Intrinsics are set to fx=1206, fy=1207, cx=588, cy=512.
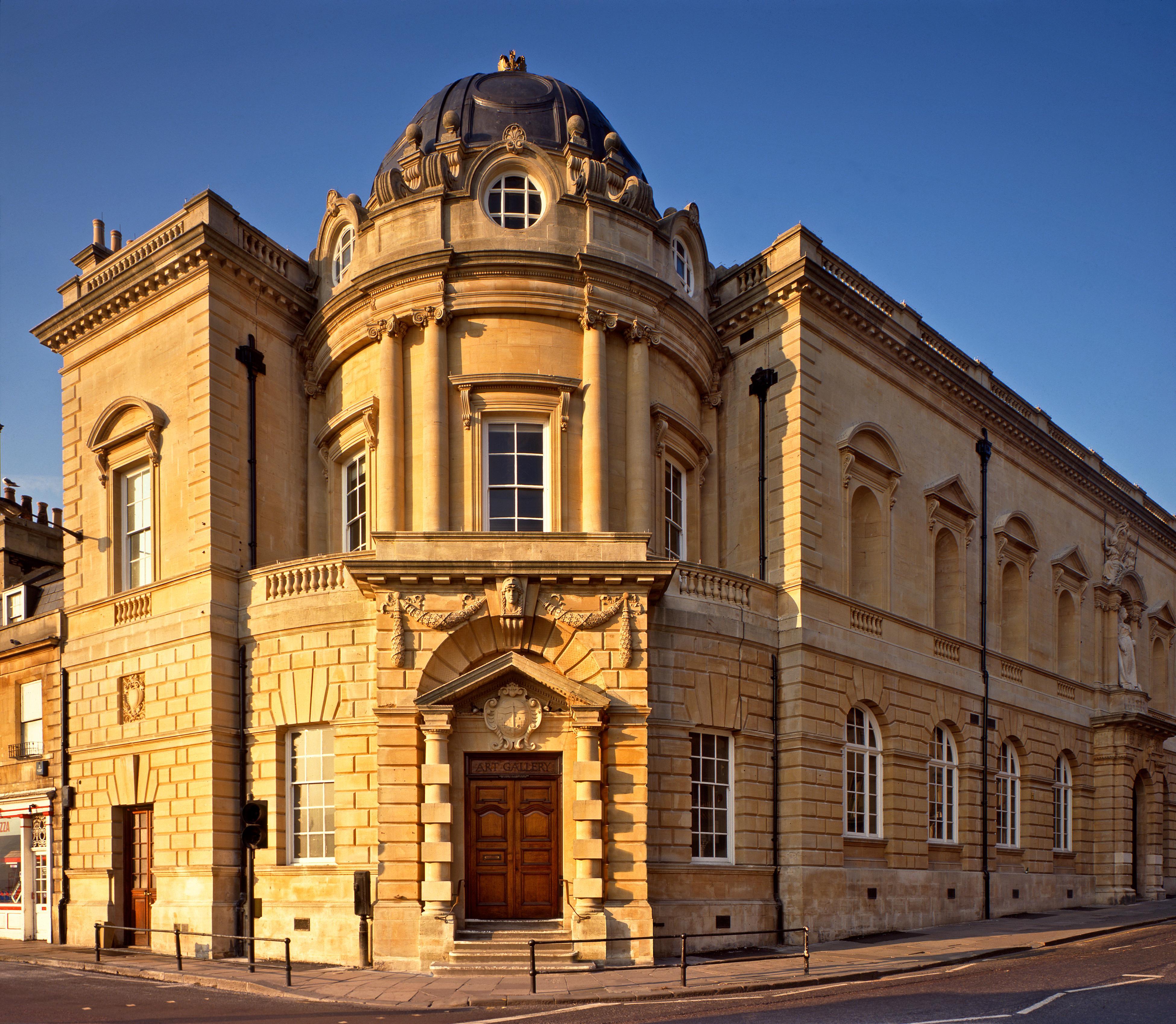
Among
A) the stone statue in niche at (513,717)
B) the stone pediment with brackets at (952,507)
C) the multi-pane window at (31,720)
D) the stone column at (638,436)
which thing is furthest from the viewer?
the stone pediment with brackets at (952,507)

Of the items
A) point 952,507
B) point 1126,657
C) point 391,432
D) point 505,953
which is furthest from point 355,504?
point 1126,657

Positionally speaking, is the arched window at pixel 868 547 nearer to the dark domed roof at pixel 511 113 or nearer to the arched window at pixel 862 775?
the arched window at pixel 862 775

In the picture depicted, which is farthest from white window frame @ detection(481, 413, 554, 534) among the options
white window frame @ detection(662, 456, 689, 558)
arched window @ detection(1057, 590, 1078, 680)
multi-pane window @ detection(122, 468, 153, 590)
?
arched window @ detection(1057, 590, 1078, 680)

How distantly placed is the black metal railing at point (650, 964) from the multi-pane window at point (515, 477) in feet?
26.2

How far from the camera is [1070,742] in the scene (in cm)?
3550

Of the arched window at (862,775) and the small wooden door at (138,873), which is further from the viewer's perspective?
the arched window at (862,775)

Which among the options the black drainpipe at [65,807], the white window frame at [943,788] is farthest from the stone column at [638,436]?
the black drainpipe at [65,807]

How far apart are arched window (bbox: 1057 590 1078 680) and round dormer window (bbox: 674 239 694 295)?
16872 mm

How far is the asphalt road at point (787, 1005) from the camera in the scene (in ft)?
46.0

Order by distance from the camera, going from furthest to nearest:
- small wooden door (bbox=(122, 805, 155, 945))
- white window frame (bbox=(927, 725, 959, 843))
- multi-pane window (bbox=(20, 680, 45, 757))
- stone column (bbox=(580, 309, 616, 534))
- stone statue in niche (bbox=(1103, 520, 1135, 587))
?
stone statue in niche (bbox=(1103, 520, 1135, 587)) < white window frame (bbox=(927, 725, 959, 843)) < multi-pane window (bbox=(20, 680, 45, 757)) < small wooden door (bbox=(122, 805, 155, 945)) < stone column (bbox=(580, 309, 616, 534))

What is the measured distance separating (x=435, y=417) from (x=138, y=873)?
10979mm

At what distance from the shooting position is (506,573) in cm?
2008

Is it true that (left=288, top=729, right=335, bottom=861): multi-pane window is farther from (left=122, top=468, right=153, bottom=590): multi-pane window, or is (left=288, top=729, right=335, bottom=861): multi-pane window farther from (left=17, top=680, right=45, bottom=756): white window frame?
(left=17, top=680, right=45, bottom=756): white window frame

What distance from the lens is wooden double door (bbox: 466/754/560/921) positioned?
19.7 meters
